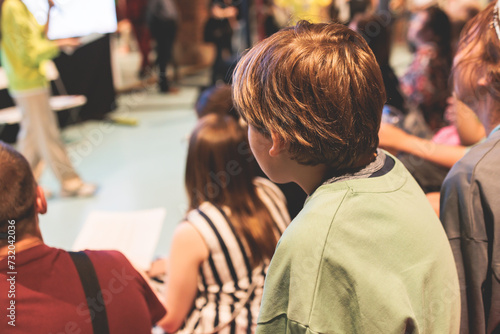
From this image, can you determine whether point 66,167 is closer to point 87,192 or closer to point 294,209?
point 87,192

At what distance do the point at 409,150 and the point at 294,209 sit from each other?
17.3 inches

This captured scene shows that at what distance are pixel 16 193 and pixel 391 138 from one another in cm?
103

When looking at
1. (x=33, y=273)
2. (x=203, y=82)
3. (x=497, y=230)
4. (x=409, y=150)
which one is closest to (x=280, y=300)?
(x=497, y=230)

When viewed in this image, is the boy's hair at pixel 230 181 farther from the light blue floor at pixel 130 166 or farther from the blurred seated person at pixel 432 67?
the blurred seated person at pixel 432 67

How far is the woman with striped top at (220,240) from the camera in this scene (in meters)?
1.27

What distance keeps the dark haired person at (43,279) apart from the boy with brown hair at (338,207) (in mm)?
473

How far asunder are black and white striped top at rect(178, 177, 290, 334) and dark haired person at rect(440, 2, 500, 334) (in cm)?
58

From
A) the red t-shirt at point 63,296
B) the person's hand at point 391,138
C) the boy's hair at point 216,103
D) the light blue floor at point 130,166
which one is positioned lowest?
the light blue floor at point 130,166

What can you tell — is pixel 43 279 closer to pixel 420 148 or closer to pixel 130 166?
pixel 420 148

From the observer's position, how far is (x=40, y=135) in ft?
10.00

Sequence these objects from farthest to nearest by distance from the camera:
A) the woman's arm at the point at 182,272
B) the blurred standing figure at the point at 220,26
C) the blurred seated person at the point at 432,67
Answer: the blurred standing figure at the point at 220,26 → the blurred seated person at the point at 432,67 → the woman's arm at the point at 182,272

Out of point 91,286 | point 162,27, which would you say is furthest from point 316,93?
point 162,27

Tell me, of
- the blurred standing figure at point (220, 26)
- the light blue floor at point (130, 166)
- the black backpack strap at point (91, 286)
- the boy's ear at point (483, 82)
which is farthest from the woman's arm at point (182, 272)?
the blurred standing figure at point (220, 26)

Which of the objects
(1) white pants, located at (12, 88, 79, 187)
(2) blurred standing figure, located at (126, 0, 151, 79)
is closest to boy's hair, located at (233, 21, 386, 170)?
(1) white pants, located at (12, 88, 79, 187)
